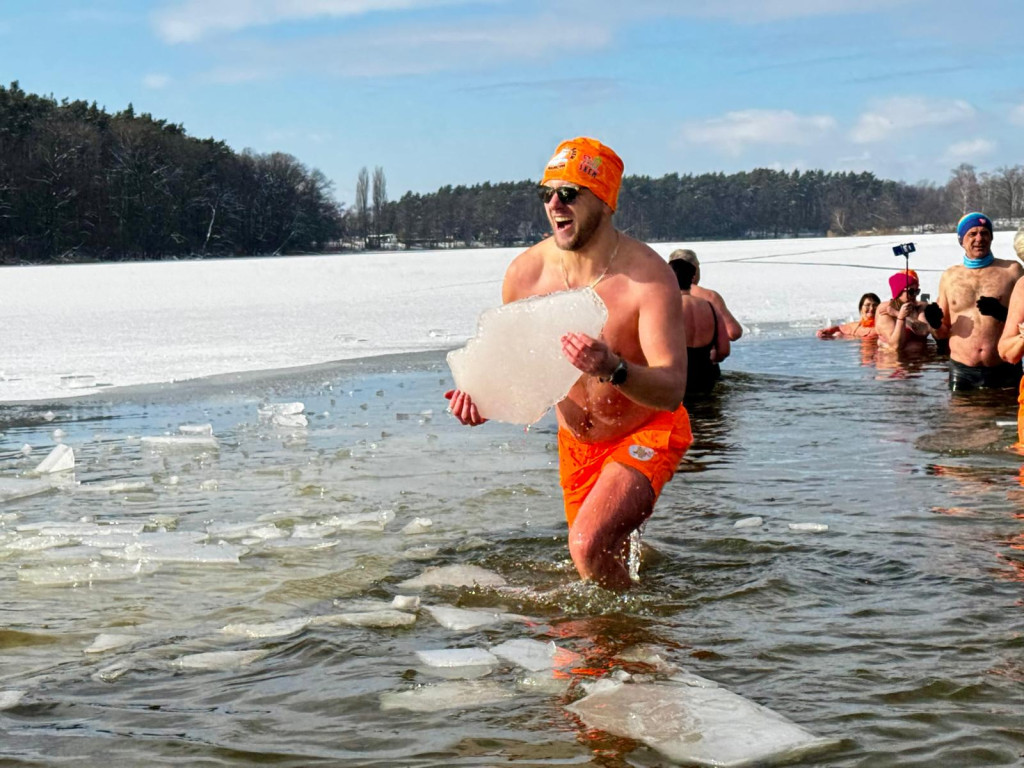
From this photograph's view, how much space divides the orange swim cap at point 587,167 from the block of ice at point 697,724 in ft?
5.08

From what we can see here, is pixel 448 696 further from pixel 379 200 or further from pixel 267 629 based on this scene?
pixel 379 200

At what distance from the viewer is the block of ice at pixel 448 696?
3.07 metres

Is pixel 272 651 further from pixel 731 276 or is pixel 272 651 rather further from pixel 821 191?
pixel 821 191

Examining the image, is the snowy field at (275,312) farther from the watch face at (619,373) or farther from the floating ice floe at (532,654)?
the watch face at (619,373)

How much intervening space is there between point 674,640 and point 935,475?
9.40 ft

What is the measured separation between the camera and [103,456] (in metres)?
6.96

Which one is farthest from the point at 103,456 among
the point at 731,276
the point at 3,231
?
the point at 3,231

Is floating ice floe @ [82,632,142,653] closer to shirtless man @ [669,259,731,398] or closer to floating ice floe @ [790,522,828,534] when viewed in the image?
floating ice floe @ [790,522,828,534]

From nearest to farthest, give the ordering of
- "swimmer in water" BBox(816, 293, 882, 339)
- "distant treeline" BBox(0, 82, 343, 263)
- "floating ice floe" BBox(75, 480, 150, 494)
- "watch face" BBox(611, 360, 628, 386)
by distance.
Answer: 1. "watch face" BBox(611, 360, 628, 386)
2. "floating ice floe" BBox(75, 480, 150, 494)
3. "swimmer in water" BBox(816, 293, 882, 339)
4. "distant treeline" BBox(0, 82, 343, 263)

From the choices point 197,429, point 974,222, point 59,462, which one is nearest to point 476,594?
point 59,462

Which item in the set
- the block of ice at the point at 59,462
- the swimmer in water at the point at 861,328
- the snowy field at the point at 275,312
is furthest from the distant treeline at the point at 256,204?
the block of ice at the point at 59,462

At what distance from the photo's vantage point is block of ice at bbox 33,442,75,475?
647 cm

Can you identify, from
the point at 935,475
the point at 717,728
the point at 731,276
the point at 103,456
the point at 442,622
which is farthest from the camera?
the point at 731,276

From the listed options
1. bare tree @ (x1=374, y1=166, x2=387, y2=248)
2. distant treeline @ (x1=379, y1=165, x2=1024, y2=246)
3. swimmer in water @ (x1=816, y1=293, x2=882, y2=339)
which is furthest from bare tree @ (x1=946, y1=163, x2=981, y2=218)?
swimmer in water @ (x1=816, y1=293, x2=882, y2=339)
